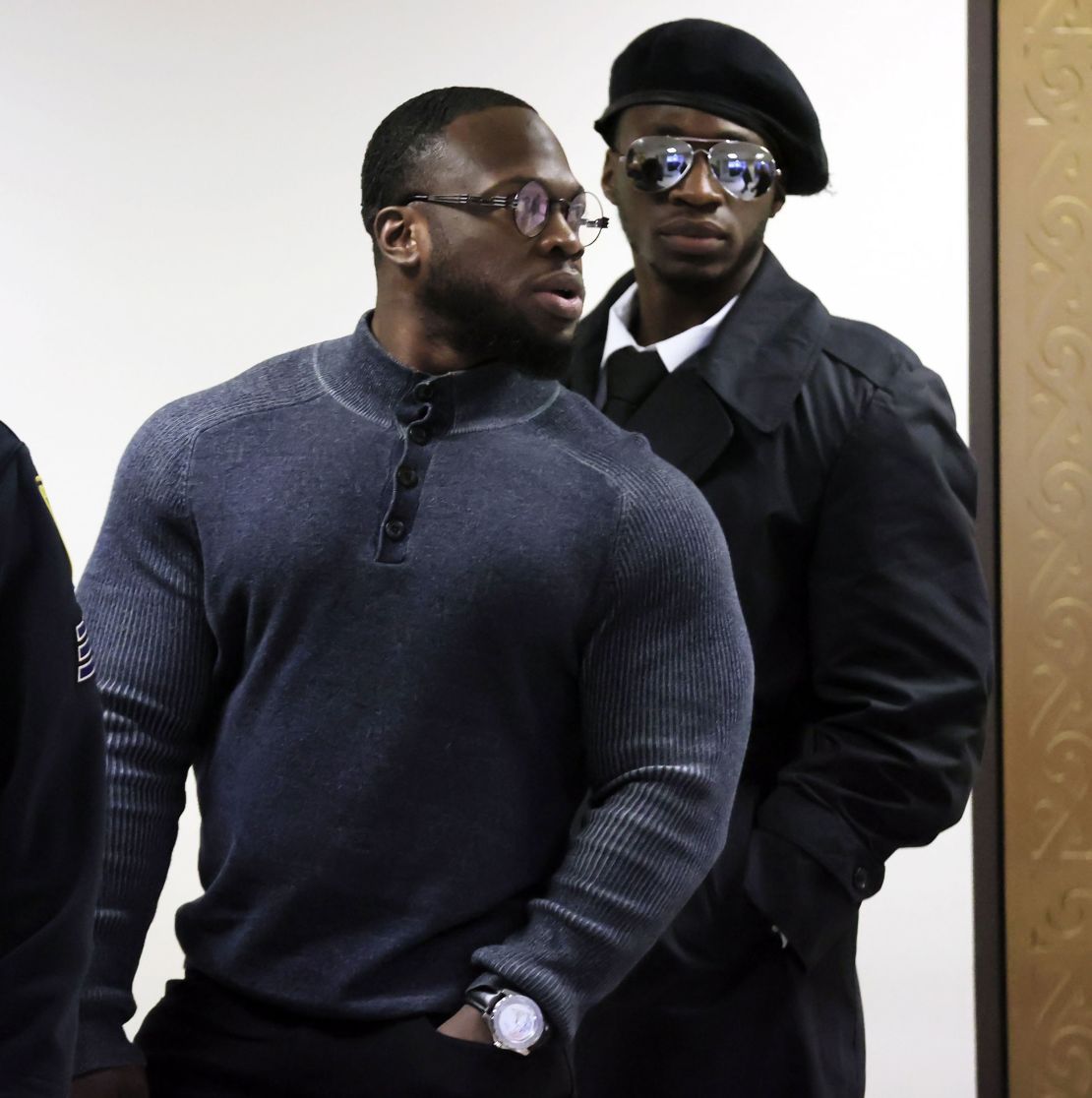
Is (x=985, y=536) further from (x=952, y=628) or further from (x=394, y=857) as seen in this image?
(x=394, y=857)

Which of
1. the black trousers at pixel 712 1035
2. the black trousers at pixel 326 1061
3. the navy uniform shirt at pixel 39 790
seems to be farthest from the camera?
the black trousers at pixel 712 1035

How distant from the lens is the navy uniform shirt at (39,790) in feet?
3.58

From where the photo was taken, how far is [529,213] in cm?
146

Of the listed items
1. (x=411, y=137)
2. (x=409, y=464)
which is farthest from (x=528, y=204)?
(x=409, y=464)

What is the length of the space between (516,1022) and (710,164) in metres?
0.91

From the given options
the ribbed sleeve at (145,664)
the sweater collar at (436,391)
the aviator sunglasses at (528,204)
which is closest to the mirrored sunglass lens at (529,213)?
the aviator sunglasses at (528,204)

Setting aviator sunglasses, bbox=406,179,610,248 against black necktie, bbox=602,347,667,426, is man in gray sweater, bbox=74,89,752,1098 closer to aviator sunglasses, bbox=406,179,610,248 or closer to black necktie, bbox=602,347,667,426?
aviator sunglasses, bbox=406,179,610,248

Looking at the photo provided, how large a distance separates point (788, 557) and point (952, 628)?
0.57 ft

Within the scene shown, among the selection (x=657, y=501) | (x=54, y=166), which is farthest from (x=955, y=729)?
(x=54, y=166)

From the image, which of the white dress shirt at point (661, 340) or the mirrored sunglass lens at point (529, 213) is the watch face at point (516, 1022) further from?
the white dress shirt at point (661, 340)

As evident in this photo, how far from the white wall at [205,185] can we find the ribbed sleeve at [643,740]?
1.67 m

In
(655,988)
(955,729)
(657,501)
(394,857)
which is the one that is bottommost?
(655,988)

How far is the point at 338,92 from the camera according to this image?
3.04m

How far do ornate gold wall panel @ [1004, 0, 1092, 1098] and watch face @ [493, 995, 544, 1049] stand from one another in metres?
1.74
